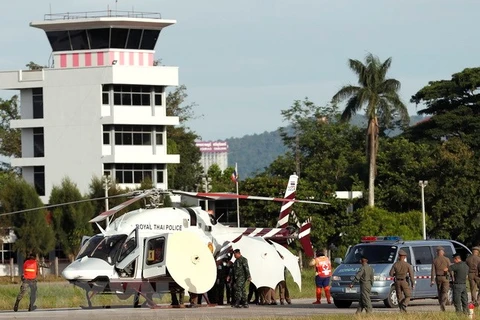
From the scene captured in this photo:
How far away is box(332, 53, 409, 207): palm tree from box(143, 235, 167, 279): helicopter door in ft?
165

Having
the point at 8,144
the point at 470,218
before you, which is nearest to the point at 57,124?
the point at 8,144

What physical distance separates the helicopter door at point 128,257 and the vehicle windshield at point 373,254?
5.83 metres

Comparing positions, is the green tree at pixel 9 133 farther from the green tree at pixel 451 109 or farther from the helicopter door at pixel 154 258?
the helicopter door at pixel 154 258


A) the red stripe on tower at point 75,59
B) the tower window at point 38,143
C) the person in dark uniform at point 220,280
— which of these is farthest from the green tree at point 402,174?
the person in dark uniform at point 220,280

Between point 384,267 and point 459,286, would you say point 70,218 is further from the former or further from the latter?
point 459,286

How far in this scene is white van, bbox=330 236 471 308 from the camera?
33344mm

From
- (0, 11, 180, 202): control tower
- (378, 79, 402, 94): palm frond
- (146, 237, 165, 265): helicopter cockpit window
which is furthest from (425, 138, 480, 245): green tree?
(146, 237, 165, 265): helicopter cockpit window

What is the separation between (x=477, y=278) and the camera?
33219 millimetres

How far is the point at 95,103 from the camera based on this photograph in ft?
279

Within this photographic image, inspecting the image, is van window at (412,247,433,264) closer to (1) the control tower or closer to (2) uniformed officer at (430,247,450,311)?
(2) uniformed officer at (430,247,450,311)

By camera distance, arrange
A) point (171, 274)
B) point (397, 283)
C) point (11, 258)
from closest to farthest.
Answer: point (397, 283), point (171, 274), point (11, 258)

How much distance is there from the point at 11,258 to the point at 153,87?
15.2 meters

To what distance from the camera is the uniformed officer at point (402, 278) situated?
102 ft

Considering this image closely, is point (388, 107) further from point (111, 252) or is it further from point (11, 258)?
point (111, 252)
